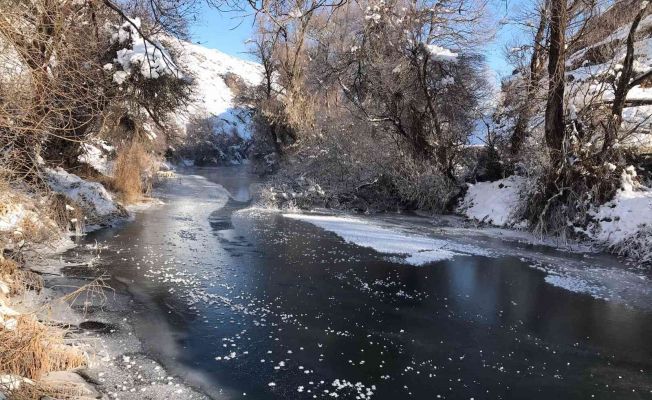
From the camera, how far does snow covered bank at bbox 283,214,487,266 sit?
10242mm

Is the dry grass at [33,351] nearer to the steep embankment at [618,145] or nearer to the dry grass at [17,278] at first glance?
the dry grass at [17,278]

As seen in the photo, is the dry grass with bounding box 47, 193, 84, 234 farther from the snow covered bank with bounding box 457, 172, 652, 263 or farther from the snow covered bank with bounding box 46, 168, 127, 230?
the snow covered bank with bounding box 457, 172, 652, 263

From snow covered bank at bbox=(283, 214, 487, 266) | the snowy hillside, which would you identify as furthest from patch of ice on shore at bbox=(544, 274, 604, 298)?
the snowy hillside

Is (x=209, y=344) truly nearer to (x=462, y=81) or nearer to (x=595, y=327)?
(x=595, y=327)

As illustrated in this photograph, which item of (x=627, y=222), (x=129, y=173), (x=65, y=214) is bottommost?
(x=65, y=214)

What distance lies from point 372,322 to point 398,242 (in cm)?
521

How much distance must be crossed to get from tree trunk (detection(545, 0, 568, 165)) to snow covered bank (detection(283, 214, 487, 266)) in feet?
13.7

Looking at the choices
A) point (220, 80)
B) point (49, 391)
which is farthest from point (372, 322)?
point (220, 80)

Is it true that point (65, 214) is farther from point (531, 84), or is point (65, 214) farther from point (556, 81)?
point (531, 84)

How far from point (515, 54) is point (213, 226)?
1122 centimetres

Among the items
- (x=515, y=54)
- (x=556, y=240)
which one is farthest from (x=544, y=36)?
(x=556, y=240)

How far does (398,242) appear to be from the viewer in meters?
11.5

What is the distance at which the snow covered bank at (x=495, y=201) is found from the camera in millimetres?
14336

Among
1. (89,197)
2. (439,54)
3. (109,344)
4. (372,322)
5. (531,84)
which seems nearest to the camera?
(109,344)
